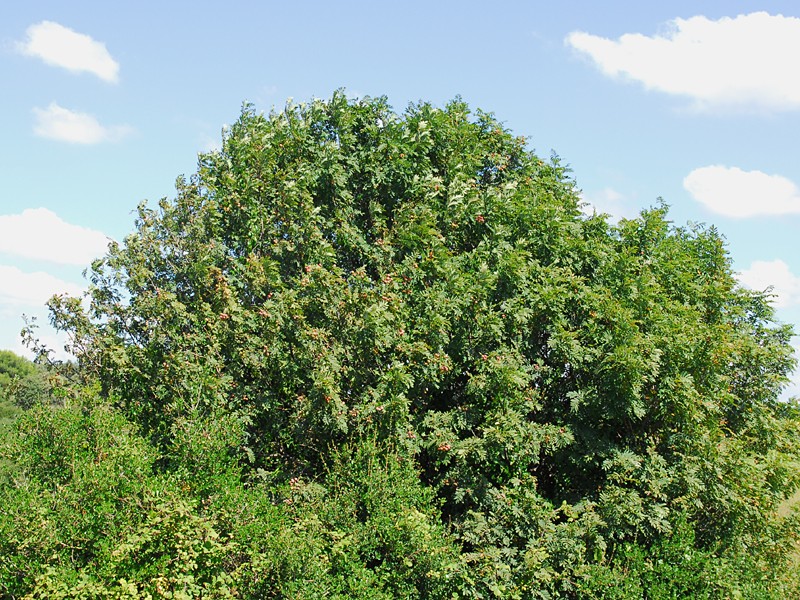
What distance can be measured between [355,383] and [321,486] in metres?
1.90

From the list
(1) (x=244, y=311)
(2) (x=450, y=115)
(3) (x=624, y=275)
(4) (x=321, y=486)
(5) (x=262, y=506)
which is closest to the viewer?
(5) (x=262, y=506)

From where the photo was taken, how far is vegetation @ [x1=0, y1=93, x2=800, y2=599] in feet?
37.4

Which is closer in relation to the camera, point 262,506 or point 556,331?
point 262,506

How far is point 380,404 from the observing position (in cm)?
1290

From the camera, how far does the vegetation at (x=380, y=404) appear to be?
1139 cm

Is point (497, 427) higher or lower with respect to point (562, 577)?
higher

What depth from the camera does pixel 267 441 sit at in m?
14.4

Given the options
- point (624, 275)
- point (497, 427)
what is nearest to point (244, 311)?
point (497, 427)

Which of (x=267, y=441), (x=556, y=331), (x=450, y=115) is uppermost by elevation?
(x=450, y=115)

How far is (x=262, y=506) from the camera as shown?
464 inches

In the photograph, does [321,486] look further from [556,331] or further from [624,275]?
[624,275]

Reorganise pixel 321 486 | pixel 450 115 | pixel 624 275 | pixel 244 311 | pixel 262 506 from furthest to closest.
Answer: pixel 450 115, pixel 624 275, pixel 244 311, pixel 321 486, pixel 262 506

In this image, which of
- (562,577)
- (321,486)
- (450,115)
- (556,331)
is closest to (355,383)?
(321,486)

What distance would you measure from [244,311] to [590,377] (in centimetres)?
687
